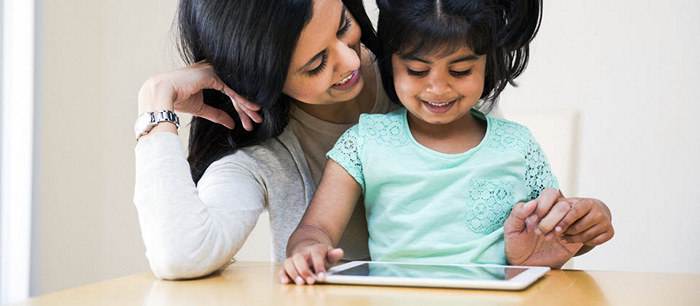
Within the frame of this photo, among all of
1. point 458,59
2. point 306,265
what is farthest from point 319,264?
point 458,59

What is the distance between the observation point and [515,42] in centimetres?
126

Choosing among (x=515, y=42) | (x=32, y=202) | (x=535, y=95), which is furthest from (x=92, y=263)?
(x=515, y=42)

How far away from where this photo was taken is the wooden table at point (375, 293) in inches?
29.8

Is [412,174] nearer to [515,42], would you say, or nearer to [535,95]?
[515,42]

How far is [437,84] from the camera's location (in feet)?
3.74

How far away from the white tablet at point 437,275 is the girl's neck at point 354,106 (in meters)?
0.52

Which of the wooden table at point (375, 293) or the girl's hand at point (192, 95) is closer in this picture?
the wooden table at point (375, 293)

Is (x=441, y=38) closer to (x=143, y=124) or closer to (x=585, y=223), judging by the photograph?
(x=585, y=223)

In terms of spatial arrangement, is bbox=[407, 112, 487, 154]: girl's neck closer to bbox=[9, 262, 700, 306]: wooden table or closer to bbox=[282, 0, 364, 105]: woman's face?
bbox=[282, 0, 364, 105]: woman's face

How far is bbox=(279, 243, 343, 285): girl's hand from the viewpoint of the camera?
2.87 ft

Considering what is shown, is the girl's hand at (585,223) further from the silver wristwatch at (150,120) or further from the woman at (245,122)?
the silver wristwatch at (150,120)

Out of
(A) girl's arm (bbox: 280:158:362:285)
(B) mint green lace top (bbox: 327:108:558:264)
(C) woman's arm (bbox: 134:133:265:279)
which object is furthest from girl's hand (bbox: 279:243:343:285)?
(B) mint green lace top (bbox: 327:108:558:264)

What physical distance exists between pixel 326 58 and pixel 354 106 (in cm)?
30

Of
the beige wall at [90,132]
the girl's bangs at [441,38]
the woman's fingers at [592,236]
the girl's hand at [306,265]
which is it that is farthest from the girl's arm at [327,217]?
the beige wall at [90,132]
